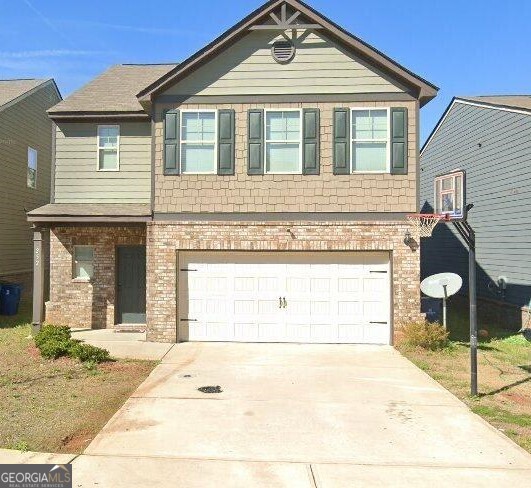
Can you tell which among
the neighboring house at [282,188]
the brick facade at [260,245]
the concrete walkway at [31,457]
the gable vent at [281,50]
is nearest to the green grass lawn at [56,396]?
the concrete walkway at [31,457]

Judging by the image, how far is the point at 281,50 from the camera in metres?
11.9

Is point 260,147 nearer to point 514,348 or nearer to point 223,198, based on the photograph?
point 223,198

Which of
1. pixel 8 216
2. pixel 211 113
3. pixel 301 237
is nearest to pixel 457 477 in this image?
pixel 301 237

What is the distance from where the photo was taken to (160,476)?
15.9 feet

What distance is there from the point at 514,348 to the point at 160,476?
10082 mm

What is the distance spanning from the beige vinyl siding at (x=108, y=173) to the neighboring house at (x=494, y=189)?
440 inches

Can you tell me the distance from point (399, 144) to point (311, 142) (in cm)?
219

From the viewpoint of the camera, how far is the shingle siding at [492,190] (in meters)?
13.9

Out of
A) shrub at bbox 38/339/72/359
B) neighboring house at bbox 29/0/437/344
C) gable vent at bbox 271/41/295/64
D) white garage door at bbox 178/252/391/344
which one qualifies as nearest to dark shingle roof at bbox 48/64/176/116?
neighboring house at bbox 29/0/437/344

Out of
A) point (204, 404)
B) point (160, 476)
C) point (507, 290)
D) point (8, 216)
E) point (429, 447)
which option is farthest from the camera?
point (8, 216)

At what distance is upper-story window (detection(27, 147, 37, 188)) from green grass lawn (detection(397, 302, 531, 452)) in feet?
54.7

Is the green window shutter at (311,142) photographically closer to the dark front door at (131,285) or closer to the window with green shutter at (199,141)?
the window with green shutter at (199,141)

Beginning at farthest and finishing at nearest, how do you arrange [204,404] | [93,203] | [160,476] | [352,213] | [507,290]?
[507,290]
[93,203]
[352,213]
[204,404]
[160,476]

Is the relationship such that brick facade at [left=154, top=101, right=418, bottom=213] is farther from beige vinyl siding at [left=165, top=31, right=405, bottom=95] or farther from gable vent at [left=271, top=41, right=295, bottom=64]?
gable vent at [left=271, top=41, right=295, bottom=64]
